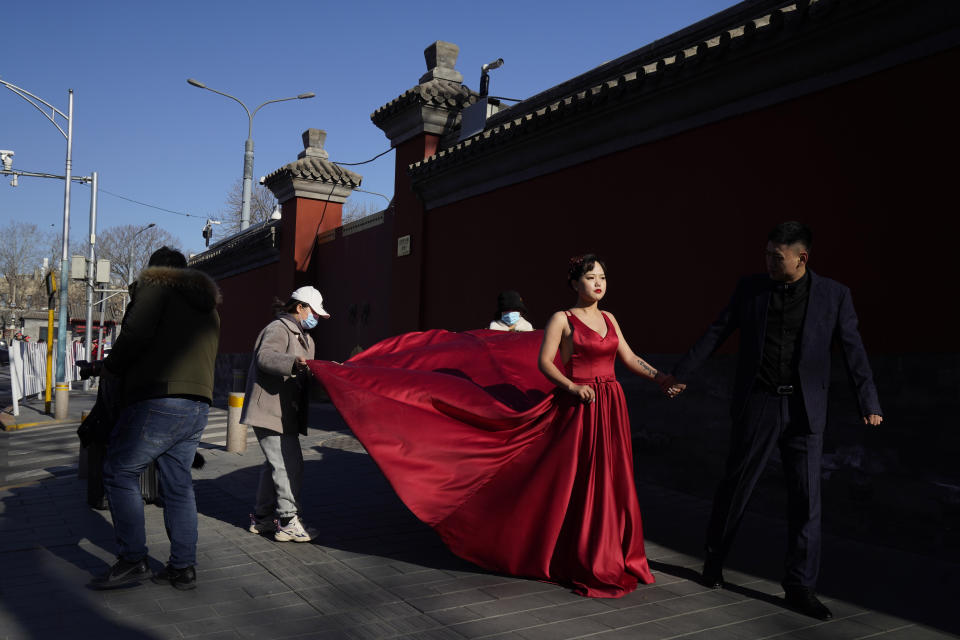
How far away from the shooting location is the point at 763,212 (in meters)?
6.88

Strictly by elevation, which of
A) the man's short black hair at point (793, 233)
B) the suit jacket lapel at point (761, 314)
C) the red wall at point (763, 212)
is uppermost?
the red wall at point (763, 212)

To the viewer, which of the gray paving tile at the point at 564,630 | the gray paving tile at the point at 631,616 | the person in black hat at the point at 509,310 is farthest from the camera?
the person in black hat at the point at 509,310

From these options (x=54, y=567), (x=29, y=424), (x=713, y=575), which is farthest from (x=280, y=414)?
(x=29, y=424)

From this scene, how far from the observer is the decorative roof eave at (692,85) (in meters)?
6.17

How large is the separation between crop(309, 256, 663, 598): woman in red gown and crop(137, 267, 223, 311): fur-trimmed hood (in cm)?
99

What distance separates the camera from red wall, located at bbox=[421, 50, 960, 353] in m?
5.63

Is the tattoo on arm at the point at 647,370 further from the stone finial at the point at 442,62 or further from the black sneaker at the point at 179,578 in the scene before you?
the stone finial at the point at 442,62

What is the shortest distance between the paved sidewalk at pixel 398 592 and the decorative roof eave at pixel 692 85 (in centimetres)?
383

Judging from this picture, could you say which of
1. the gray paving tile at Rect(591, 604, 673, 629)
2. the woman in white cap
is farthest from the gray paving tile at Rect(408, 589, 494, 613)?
the woman in white cap

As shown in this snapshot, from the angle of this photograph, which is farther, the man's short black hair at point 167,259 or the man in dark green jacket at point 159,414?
the man's short black hair at point 167,259

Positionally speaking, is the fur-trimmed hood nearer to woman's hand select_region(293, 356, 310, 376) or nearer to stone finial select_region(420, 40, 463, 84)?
woman's hand select_region(293, 356, 310, 376)

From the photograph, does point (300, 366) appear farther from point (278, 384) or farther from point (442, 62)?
point (442, 62)

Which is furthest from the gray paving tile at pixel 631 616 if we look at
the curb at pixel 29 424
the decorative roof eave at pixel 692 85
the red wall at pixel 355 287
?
the curb at pixel 29 424

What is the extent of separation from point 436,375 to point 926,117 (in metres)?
4.06
